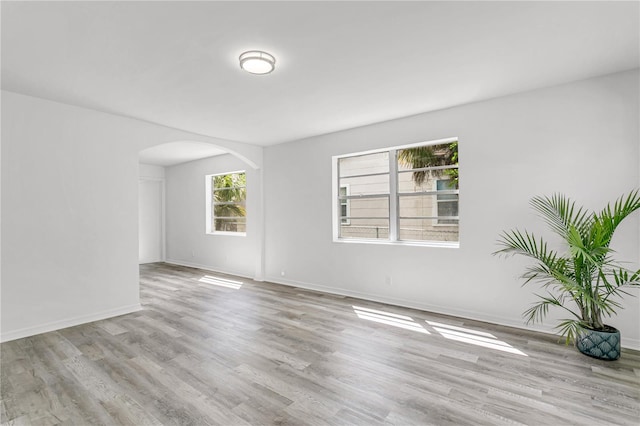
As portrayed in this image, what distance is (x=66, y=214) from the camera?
3631 mm

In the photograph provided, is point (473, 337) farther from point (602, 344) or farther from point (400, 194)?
point (400, 194)

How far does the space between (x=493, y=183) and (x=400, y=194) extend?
1.26 m

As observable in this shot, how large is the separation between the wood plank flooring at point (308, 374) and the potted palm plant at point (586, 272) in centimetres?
23

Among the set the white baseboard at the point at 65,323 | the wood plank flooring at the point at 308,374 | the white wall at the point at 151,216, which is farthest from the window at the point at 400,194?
the white wall at the point at 151,216

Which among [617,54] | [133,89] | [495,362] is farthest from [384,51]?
[495,362]

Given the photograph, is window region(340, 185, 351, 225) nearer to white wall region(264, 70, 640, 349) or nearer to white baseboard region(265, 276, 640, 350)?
white wall region(264, 70, 640, 349)

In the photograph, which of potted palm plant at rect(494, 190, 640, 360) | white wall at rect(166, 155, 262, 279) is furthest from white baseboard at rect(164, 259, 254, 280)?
potted palm plant at rect(494, 190, 640, 360)

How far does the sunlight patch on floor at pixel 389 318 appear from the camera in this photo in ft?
11.6

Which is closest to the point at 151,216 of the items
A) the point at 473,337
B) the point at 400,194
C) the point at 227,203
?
the point at 227,203

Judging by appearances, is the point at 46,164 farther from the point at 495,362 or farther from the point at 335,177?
the point at 495,362

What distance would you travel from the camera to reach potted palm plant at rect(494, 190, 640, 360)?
2.59 metres

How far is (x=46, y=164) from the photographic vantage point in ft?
11.5

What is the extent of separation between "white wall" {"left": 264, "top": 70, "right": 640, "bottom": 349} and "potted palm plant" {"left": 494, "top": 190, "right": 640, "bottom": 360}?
0.14 m

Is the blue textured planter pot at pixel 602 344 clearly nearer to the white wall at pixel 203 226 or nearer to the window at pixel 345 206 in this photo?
the window at pixel 345 206
